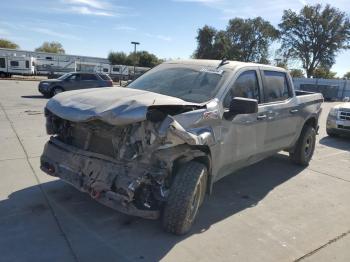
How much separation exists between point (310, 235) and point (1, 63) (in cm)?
4517

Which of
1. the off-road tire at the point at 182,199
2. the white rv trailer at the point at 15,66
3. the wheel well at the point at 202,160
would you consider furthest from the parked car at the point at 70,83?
the white rv trailer at the point at 15,66

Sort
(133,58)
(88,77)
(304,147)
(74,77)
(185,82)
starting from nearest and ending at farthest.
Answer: (185,82) < (304,147) < (74,77) < (88,77) < (133,58)

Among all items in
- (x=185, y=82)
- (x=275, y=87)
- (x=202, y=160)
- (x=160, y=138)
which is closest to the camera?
(x=160, y=138)

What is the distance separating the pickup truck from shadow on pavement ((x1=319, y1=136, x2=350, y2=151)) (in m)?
5.68

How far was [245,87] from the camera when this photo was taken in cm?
510

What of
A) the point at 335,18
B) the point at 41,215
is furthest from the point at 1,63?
the point at 335,18

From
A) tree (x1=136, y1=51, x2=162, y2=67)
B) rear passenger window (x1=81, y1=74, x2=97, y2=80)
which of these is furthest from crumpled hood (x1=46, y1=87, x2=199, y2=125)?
tree (x1=136, y1=51, x2=162, y2=67)

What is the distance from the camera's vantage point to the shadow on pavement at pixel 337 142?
32.8 feet

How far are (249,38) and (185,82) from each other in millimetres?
69185

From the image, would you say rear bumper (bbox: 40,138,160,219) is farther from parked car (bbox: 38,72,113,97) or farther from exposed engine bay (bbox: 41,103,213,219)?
parked car (bbox: 38,72,113,97)

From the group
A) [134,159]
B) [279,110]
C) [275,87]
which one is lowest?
[134,159]

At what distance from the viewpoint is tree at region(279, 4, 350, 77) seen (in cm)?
5956

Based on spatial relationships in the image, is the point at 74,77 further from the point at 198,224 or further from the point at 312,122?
the point at 198,224

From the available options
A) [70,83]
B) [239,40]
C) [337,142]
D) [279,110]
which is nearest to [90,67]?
[239,40]
